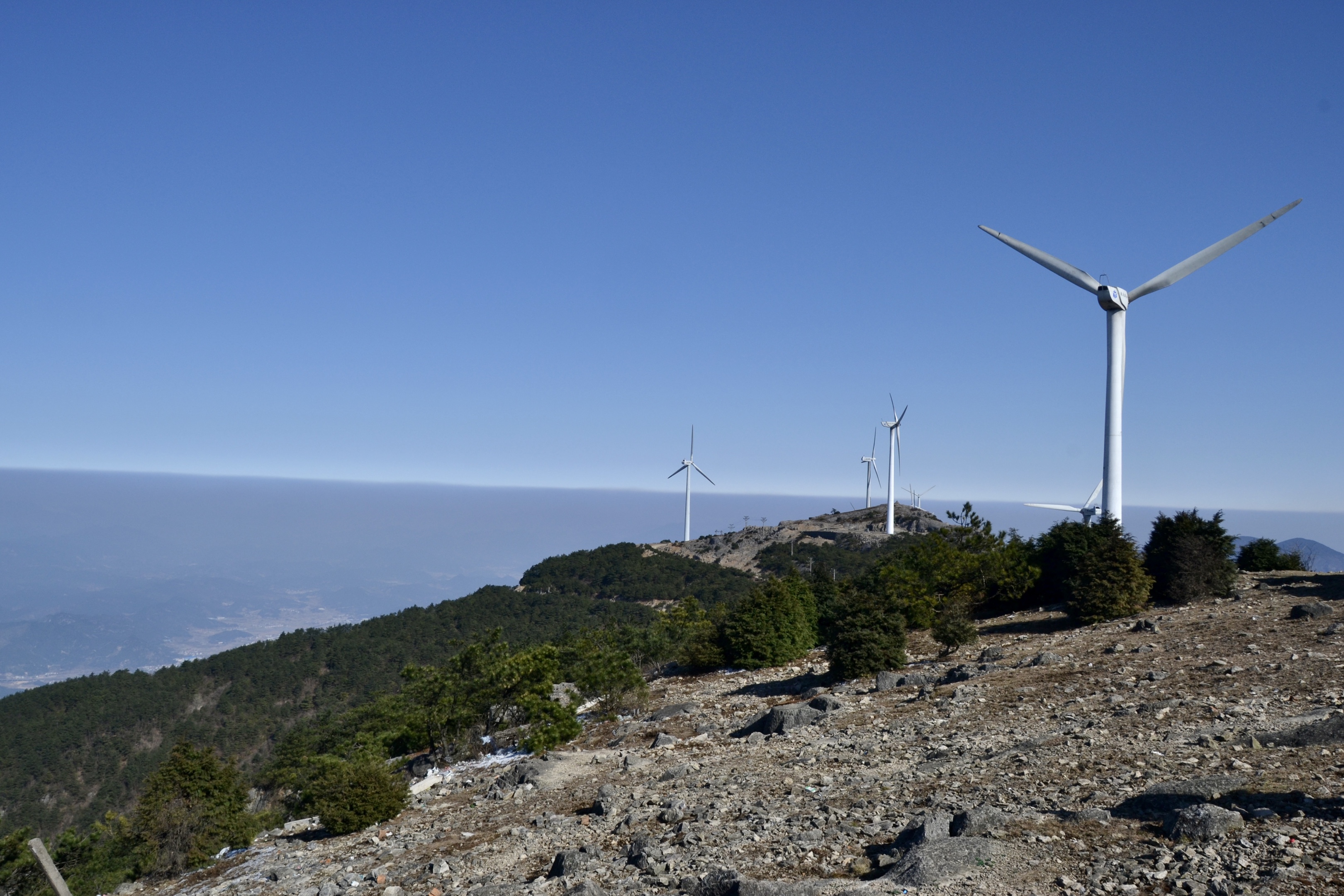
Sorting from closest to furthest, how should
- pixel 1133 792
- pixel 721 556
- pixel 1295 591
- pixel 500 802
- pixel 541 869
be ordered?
pixel 1133 792
pixel 541 869
pixel 500 802
pixel 1295 591
pixel 721 556

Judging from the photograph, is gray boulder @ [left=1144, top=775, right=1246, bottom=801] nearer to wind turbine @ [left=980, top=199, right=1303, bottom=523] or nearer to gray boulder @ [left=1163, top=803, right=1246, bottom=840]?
gray boulder @ [left=1163, top=803, right=1246, bottom=840]

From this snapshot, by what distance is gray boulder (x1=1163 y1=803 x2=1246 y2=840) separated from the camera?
10.7m

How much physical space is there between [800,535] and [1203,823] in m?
138

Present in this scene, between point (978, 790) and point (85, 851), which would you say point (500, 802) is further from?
point (85, 851)

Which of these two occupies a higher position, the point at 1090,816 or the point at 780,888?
the point at 1090,816

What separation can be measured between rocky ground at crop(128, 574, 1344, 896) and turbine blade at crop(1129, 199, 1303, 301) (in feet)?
60.6

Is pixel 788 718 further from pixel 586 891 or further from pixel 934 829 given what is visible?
pixel 586 891

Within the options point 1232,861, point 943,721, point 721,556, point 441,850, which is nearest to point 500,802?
point 441,850

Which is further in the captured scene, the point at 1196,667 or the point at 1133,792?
the point at 1196,667

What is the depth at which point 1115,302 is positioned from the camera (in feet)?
132

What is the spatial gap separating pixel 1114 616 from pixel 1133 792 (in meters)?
23.0

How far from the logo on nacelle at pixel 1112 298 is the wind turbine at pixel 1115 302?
2 cm

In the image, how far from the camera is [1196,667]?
22.4 metres

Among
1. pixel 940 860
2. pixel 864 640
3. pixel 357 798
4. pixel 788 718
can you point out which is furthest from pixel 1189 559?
pixel 357 798
